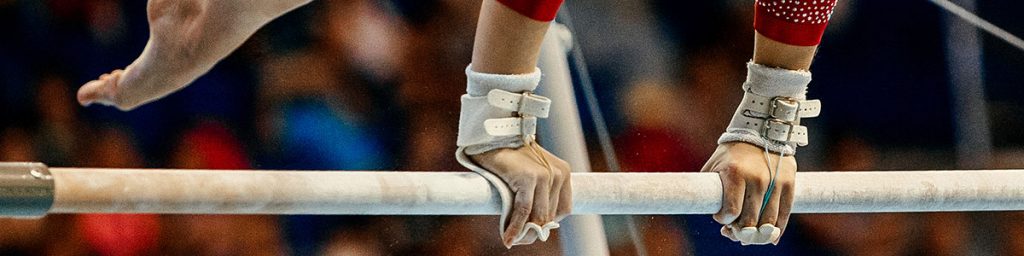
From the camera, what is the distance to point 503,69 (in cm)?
86

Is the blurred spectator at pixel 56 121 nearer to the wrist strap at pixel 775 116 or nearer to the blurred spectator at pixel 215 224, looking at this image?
the blurred spectator at pixel 215 224

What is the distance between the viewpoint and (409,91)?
A: 56.7 inches

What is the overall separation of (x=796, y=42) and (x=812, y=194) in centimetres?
12

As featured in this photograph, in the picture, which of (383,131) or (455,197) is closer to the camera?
(455,197)

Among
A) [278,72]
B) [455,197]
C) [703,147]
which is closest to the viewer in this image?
[455,197]

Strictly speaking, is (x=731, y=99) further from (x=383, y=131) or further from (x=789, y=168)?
(x=789, y=168)

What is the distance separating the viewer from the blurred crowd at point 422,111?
4.09ft

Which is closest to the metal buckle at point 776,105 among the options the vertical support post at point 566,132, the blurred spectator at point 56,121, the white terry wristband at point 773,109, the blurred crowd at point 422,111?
the white terry wristband at point 773,109

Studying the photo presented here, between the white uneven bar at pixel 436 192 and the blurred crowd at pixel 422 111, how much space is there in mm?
519

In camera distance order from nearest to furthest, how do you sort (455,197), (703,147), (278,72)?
(455,197)
(278,72)
(703,147)

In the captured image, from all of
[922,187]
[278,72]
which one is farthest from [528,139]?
[278,72]

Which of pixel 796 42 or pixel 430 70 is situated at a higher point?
pixel 796 42

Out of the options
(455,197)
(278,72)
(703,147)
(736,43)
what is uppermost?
(455,197)

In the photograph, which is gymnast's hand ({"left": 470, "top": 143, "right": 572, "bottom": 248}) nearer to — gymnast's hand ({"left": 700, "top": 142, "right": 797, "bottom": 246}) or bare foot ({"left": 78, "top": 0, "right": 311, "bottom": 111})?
gymnast's hand ({"left": 700, "top": 142, "right": 797, "bottom": 246})
